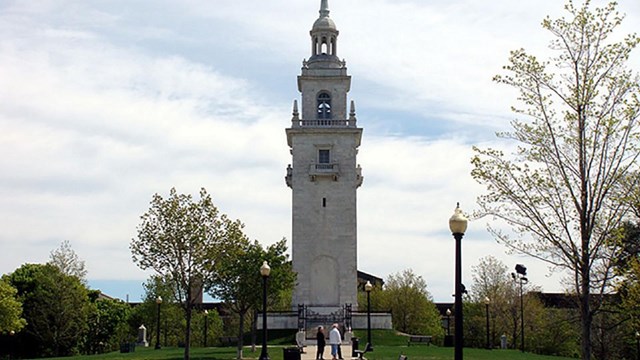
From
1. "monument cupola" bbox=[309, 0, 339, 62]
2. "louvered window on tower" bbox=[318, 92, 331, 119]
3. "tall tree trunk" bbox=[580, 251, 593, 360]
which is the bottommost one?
"tall tree trunk" bbox=[580, 251, 593, 360]

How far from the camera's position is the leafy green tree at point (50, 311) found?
6531 cm

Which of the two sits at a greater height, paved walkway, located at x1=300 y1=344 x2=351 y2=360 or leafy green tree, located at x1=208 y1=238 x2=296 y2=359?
leafy green tree, located at x1=208 y1=238 x2=296 y2=359

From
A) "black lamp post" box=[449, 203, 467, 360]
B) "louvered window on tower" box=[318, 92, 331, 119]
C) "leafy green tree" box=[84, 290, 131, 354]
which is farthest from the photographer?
"leafy green tree" box=[84, 290, 131, 354]

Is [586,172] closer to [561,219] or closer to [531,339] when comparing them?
[561,219]

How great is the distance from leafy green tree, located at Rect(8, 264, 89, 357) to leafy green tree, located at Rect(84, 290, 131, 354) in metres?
3.09

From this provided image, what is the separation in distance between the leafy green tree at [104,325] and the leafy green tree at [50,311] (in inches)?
121

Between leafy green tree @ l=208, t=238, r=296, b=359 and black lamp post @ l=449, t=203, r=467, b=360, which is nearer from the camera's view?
black lamp post @ l=449, t=203, r=467, b=360

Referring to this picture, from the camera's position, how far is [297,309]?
63594 millimetres

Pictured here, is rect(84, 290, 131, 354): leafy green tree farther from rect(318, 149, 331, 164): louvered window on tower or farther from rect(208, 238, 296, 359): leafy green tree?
rect(208, 238, 296, 359): leafy green tree

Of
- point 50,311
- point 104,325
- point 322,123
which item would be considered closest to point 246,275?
point 322,123

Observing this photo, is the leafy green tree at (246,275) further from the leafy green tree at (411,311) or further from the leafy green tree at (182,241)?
the leafy green tree at (411,311)

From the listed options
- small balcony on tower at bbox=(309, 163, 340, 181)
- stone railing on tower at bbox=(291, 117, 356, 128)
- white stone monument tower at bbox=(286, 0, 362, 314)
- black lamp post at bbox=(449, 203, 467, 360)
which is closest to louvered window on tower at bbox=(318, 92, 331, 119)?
white stone monument tower at bbox=(286, 0, 362, 314)

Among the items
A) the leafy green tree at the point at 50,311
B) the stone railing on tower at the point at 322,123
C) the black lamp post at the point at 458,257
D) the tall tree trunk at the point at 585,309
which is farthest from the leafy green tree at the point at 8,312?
the black lamp post at the point at 458,257

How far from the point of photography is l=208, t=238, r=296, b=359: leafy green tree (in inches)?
1713
